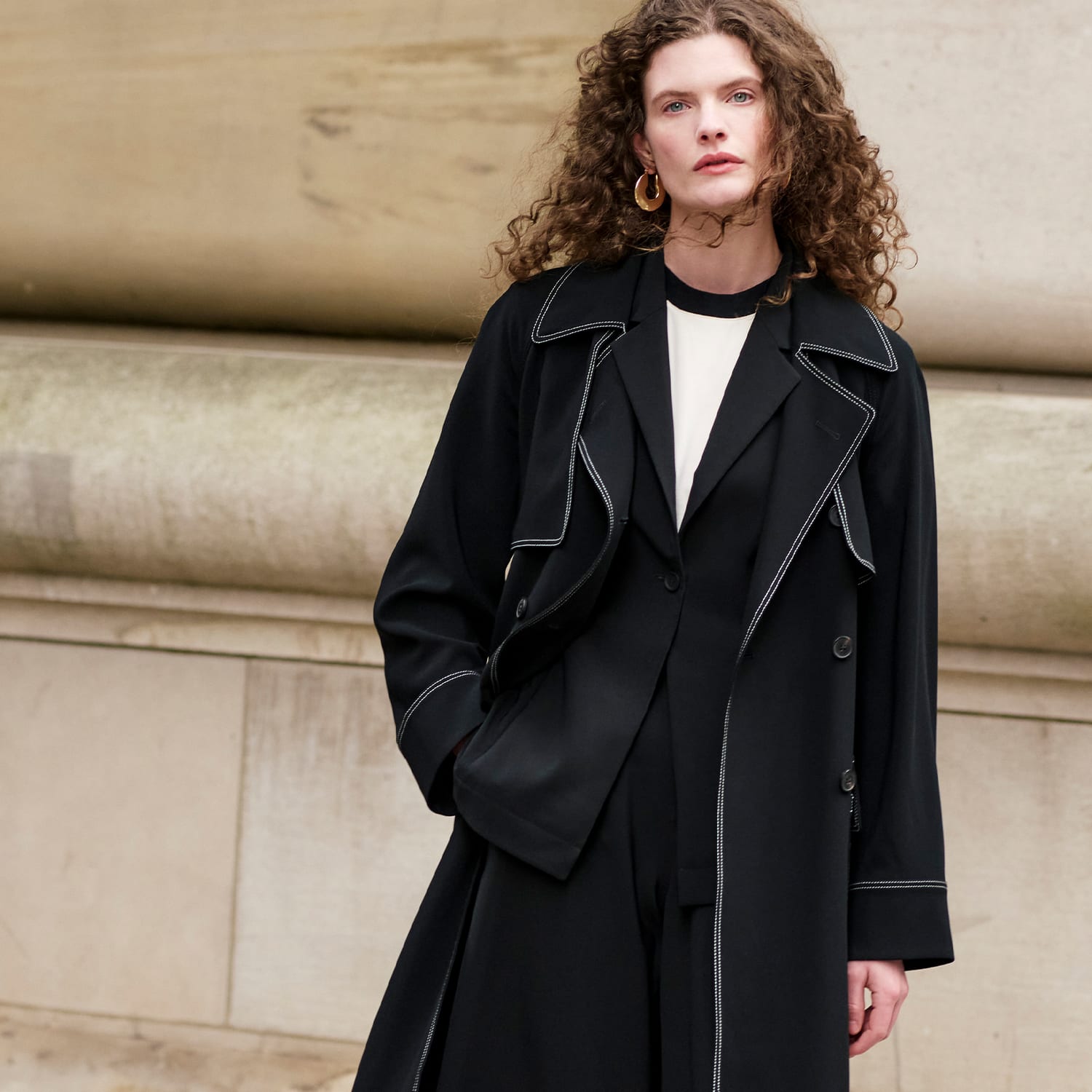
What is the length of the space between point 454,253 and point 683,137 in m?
1.34

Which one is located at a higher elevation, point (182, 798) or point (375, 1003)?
point (182, 798)

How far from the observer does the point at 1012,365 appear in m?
2.75

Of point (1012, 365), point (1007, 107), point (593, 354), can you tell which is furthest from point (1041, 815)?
point (593, 354)

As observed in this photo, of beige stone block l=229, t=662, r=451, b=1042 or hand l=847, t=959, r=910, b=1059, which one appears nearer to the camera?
hand l=847, t=959, r=910, b=1059

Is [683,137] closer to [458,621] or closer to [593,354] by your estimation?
[593,354]

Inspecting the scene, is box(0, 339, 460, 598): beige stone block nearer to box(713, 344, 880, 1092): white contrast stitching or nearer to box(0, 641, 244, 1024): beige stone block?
box(0, 641, 244, 1024): beige stone block

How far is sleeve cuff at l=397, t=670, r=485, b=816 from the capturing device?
1.72 meters

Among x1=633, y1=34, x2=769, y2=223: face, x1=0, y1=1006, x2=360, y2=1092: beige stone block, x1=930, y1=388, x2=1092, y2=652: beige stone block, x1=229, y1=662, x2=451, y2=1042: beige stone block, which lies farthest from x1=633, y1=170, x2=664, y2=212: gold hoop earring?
x1=0, y1=1006, x2=360, y2=1092: beige stone block

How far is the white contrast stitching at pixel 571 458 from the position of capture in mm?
1649

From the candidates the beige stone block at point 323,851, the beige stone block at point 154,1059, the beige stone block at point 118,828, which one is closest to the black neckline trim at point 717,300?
the beige stone block at point 323,851

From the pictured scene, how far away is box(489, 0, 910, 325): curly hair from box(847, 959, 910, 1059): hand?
0.78 metres

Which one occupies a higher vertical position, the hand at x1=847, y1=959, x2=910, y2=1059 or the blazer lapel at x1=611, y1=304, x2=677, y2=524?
the blazer lapel at x1=611, y1=304, x2=677, y2=524

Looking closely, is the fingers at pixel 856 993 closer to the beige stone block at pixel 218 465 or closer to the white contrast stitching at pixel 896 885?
the white contrast stitching at pixel 896 885

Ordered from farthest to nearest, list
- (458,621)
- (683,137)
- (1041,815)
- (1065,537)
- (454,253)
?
(454,253), (1041,815), (1065,537), (458,621), (683,137)
